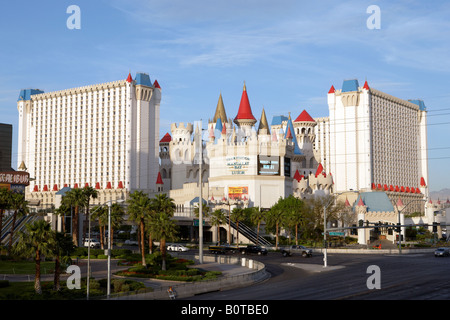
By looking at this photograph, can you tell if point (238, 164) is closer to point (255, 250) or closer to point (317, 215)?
point (317, 215)

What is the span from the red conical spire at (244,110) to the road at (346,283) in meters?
94.4

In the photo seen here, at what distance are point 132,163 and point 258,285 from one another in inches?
5464

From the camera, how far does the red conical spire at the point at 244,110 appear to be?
534 ft

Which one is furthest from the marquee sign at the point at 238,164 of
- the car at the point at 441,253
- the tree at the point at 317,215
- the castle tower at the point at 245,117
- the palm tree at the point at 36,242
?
the palm tree at the point at 36,242

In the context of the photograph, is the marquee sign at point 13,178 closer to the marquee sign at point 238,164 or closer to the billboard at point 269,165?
the marquee sign at point 238,164

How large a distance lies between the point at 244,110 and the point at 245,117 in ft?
8.49

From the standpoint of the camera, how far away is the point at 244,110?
164000 millimetres

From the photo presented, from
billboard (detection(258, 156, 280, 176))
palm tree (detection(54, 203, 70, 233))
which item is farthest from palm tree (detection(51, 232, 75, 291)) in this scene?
billboard (detection(258, 156, 280, 176))

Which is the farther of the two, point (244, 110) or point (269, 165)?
point (244, 110)

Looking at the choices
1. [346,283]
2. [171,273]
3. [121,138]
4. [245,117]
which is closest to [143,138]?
[121,138]

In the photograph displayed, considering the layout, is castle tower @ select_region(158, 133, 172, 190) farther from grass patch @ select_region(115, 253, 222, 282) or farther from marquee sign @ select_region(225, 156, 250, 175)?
grass patch @ select_region(115, 253, 222, 282)
